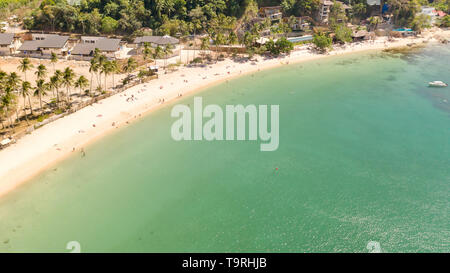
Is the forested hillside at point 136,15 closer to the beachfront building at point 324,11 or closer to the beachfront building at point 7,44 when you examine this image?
the beachfront building at point 7,44

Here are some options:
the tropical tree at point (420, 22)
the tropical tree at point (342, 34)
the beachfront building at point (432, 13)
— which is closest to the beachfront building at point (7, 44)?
the tropical tree at point (342, 34)

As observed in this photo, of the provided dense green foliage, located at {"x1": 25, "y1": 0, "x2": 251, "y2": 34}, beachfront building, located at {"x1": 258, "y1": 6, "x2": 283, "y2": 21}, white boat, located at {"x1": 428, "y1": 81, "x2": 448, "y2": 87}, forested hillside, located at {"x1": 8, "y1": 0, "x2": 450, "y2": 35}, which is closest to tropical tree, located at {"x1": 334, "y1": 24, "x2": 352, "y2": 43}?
beachfront building, located at {"x1": 258, "y1": 6, "x2": 283, "y2": 21}

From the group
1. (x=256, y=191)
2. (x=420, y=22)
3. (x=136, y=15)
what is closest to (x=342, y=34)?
(x=420, y=22)

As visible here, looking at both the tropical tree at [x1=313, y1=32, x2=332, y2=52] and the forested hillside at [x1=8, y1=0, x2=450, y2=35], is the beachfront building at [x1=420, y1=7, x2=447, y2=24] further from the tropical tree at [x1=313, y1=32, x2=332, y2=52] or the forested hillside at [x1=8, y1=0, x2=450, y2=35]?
the forested hillside at [x1=8, y1=0, x2=450, y2=35]

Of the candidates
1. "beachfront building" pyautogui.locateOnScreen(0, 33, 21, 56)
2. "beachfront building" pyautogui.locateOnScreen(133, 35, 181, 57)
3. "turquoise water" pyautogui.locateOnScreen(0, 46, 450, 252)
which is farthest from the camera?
"beachfront building" pyautogui.locateOnScreen(133, 35, 181, 57)

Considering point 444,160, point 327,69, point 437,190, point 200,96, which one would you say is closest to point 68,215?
point 200,96
